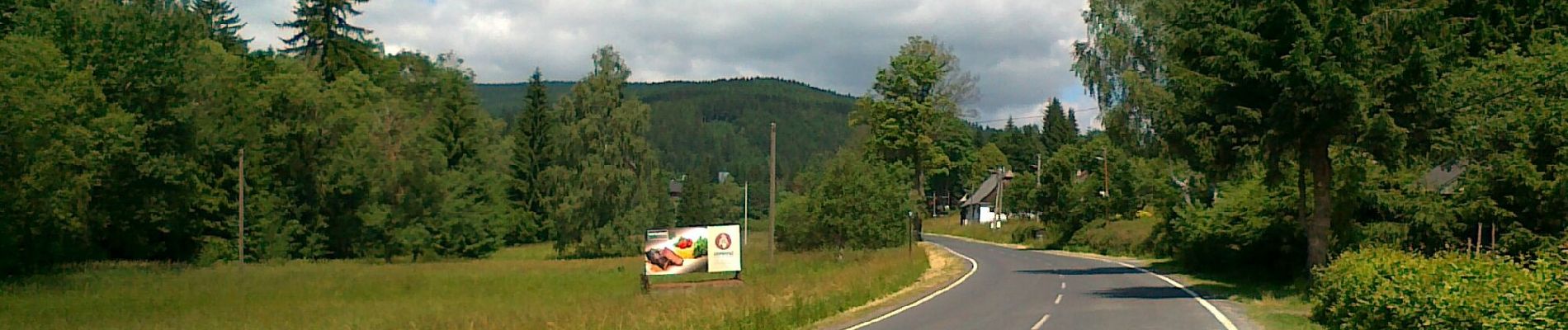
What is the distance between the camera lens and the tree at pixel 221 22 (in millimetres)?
67062

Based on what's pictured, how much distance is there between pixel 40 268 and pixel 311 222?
2048cm

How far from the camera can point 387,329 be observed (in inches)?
864

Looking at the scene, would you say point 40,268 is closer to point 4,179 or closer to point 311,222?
point 4,179

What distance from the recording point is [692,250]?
3253cm

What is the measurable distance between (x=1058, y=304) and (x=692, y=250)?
11135mm

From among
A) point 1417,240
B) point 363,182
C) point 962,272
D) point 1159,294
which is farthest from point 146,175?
point 1417,240

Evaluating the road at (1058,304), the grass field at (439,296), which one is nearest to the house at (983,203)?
the grass field at (439,296)

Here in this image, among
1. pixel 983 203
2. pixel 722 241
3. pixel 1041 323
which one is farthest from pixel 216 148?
pixel 983 203

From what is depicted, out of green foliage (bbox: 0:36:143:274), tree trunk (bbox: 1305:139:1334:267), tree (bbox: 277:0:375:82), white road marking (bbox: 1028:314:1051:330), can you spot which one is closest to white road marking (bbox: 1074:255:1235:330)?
tree trunk (bbox: 1305:139:1334:267)

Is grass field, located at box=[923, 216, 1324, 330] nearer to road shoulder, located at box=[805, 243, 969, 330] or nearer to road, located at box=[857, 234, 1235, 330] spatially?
road, located at box=[857, 234, 1235, 330]

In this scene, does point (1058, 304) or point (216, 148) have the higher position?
point (216, 148)

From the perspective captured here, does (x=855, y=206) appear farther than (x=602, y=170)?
No

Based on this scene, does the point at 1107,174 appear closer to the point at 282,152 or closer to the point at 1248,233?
the point at 1248,233

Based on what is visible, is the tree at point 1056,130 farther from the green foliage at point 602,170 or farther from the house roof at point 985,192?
the green foliage at point 602,170
